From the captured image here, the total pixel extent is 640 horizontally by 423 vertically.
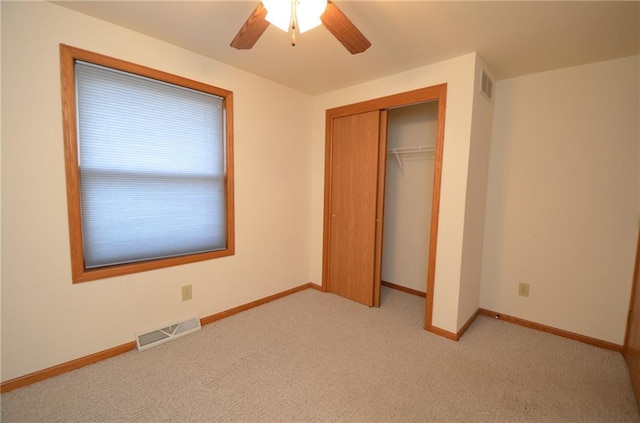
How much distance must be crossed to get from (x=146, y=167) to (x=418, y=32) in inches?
86.6

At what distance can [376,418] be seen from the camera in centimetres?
148

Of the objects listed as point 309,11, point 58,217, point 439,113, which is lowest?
point 58,217

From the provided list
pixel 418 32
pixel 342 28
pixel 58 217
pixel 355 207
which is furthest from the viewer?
pixel 355 207

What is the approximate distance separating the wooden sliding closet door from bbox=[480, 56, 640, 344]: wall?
3.66 ft

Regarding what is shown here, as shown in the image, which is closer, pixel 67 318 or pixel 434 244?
pixel 67 318

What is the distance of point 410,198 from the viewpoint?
3.30 m

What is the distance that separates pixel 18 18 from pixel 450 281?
11.1 ft

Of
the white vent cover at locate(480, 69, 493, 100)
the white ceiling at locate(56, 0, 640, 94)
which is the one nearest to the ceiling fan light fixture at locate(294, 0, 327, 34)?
the white ceiling at locate(56, 0, 640, 94)

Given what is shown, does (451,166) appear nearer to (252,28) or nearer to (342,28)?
(342,28)

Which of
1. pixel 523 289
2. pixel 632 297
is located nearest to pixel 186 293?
pixel 523 289

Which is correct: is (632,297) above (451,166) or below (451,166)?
below

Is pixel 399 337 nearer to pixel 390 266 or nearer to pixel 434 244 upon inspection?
pixel 434 244

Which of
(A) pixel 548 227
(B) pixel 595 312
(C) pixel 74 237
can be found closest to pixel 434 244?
(A) pixel 548 227

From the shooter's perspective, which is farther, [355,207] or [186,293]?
[355,207]
